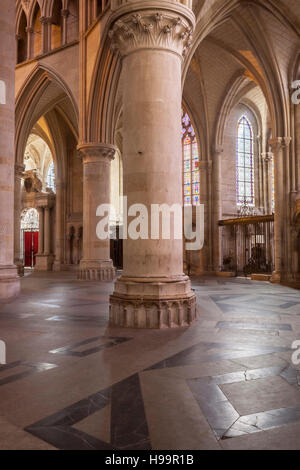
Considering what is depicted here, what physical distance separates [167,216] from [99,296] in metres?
4.48

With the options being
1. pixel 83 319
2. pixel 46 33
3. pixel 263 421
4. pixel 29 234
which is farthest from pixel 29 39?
pixel 263 421

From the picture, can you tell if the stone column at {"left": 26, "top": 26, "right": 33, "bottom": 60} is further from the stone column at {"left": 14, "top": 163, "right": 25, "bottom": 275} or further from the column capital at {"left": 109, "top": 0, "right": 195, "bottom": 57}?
the column capital at {"left": 109, "top": 0, "right": 195, "bottom": 57}

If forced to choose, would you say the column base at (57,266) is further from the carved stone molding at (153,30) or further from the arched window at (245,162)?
the carved stone molding at (153,30)

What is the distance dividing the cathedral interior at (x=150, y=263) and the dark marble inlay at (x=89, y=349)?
0.13 ft

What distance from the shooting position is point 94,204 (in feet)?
49.5

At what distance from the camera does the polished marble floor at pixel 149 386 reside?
2.52 meters

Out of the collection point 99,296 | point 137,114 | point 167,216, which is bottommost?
point 99,296

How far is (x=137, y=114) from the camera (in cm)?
632

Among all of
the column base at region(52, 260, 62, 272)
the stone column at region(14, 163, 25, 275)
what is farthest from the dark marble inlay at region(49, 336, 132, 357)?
the column base at region(52, 260, 62, 272)

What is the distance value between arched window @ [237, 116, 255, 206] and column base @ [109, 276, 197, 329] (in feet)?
62.4

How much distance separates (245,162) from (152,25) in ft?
64.0

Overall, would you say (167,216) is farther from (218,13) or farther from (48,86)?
(48,86)

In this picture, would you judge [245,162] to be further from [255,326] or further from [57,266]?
[255,326]
